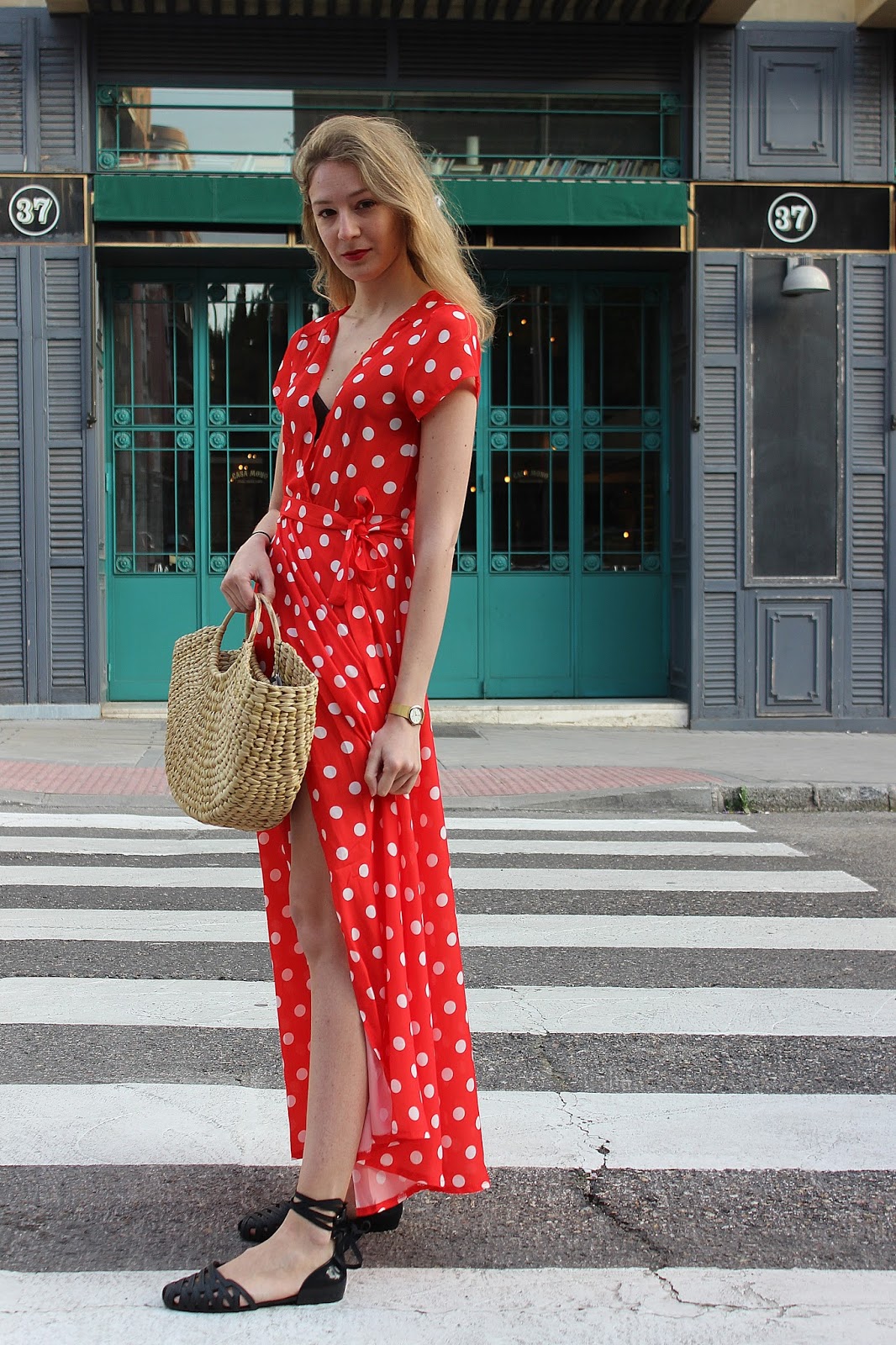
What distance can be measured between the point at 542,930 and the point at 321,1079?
9.61 ft

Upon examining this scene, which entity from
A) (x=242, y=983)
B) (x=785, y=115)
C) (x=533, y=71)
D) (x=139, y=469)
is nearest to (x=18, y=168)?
(x=139, y=469)

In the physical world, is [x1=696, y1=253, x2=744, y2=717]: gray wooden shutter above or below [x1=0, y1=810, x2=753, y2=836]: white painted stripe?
above

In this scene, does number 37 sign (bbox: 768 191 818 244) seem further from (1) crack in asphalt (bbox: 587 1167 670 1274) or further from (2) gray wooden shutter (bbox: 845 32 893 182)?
(1) crack in asphalt (bbox: 587 1167 670 1274)

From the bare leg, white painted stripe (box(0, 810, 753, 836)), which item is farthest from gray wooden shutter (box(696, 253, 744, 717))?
the bare leg

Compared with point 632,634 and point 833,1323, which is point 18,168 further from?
point 833,1323

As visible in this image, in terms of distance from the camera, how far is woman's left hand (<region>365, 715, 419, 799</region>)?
244 centimetres

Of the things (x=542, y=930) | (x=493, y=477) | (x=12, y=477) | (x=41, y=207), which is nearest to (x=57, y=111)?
(x=41, y=207)

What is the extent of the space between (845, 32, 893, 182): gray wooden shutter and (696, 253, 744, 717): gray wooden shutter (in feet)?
4.34

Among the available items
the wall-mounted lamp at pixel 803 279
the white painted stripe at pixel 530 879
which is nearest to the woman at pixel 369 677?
the white painted stripe at pixel 530 879

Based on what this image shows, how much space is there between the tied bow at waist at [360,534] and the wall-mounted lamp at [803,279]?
963 centimetres

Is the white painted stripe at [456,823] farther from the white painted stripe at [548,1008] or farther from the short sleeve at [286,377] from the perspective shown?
the short sleeve at [286,377]

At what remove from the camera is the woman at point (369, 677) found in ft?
8.03

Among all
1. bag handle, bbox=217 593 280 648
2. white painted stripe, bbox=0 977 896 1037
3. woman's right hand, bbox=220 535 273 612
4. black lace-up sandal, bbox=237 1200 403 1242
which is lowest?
white painted stripe, bbox=0 977 896 1037

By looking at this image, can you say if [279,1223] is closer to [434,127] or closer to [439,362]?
[439,362]
